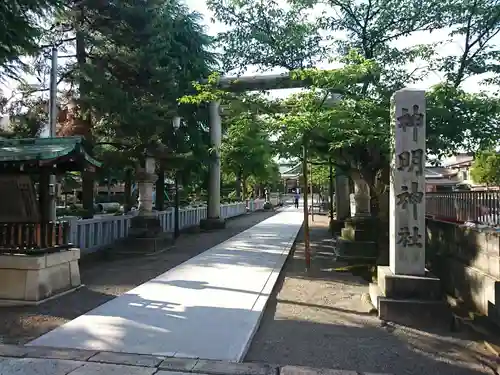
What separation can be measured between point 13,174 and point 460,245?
8.69 meters

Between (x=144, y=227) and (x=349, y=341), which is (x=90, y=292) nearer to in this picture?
(x=349, y=341)

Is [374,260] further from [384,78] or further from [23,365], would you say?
[23,365]

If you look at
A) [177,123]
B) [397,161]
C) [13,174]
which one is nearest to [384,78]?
[397,161]

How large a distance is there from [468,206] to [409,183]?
6.75ft

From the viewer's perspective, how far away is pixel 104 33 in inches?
534

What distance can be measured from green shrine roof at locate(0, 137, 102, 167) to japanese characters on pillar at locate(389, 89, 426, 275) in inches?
222

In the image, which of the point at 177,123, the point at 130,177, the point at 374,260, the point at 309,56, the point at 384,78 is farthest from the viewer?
the point at 130,177

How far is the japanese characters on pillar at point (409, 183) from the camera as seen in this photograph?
268 inches

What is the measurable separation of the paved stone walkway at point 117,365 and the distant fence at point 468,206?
13.7ft

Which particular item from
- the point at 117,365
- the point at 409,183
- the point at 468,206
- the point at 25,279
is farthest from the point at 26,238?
the point at 468,206

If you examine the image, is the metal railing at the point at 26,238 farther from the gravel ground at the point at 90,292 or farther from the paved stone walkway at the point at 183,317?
the paved stone walkway at the point at 183,317

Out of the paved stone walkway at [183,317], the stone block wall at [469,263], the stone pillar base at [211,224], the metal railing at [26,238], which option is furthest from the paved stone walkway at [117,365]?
the stone pillar base at [211,224]

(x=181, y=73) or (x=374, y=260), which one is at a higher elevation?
(x=181, y=73)

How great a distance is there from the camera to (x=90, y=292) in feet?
25.4
